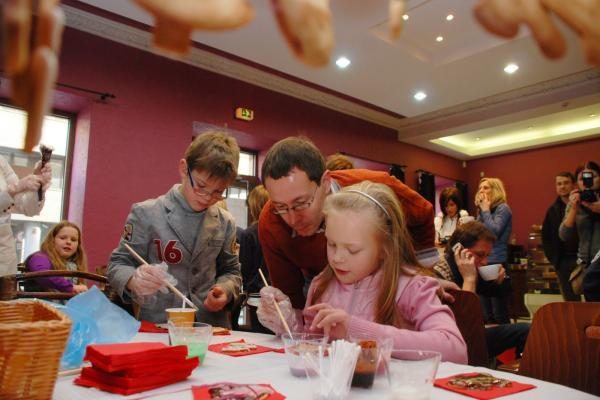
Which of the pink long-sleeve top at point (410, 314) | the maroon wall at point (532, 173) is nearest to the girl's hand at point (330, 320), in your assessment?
the pink long-sleeve top at point (410, 314)

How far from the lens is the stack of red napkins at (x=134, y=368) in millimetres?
925

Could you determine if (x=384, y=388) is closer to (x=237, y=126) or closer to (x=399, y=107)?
(x=237, y=126)

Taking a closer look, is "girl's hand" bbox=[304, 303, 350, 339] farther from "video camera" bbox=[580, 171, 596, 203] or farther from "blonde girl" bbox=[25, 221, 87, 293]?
"video camera" bbox=[580, 171, 596, 203]

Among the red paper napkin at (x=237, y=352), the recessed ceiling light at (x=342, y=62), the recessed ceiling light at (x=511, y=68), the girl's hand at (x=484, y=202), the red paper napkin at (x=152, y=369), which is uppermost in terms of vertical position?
the recessed ceiling light at (x=511, y=68)

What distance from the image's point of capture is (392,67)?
5262 mm

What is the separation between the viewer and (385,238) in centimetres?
150

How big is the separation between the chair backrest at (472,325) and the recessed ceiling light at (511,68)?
14.2 feet

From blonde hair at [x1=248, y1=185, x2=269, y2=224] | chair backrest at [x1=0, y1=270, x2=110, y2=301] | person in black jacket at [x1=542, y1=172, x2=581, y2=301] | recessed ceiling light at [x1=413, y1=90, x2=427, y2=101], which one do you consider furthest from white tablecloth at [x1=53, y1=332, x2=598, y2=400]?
recessed ceiling light at [x1=413, y1=90, x2=427, y2=101]

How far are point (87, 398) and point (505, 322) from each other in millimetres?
2695

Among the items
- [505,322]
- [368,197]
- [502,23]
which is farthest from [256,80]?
[502,23]

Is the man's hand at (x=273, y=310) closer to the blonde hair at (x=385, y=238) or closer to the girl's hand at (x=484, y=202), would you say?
the blonde hair at (x=385, y=238)

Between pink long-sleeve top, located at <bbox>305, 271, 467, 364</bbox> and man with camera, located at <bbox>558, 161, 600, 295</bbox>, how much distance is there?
7.59 feet

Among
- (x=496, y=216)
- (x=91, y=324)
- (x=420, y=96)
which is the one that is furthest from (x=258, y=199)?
(x=420, y=96)

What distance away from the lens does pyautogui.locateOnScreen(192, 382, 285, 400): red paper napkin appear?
87cm
